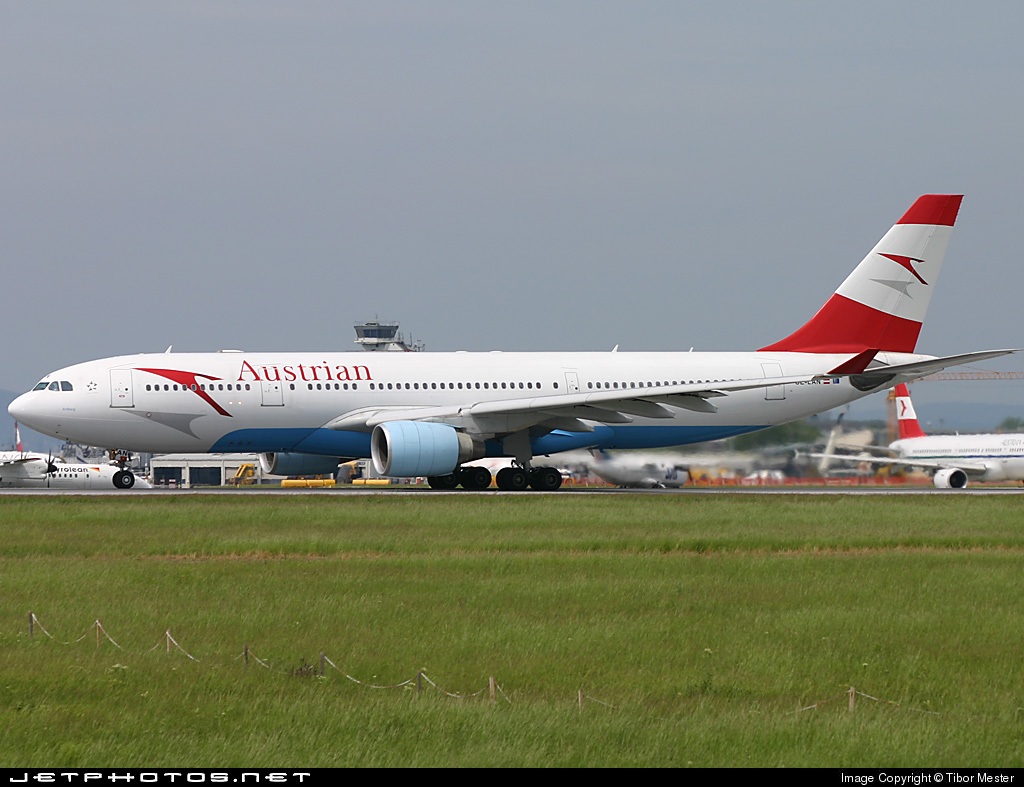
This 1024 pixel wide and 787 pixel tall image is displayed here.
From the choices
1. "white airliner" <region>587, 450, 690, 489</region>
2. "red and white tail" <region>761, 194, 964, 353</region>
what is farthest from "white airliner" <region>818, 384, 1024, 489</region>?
"white airliner" <region>587, 450, 690, 489</region>

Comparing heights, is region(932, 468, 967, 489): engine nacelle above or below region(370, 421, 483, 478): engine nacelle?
below

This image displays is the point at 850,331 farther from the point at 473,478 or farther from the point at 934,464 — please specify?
the point at 934,464

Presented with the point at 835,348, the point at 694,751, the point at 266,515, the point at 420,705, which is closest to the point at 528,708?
the point at 420,705

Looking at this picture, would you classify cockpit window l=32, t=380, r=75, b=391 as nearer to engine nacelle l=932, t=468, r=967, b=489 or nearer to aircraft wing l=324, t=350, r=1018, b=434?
aircraft wing l=324, t=350, r=1018, b=434

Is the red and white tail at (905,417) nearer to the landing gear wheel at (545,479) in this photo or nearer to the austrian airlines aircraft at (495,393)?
the austrian airlines aircraft at (495,393)

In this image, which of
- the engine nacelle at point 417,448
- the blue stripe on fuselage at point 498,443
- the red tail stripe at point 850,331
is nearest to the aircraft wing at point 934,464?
the red tail stripe at point 850,331

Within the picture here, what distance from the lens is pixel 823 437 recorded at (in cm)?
4359

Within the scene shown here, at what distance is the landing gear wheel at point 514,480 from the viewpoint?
38875mm

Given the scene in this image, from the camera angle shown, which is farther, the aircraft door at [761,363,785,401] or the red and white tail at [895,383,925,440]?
the red and white tail at [895,383,925,440]

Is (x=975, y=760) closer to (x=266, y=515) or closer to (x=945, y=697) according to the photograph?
(x=945, y=697)

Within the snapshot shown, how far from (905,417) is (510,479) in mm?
25873

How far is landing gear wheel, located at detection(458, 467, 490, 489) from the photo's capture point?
38.9 meters

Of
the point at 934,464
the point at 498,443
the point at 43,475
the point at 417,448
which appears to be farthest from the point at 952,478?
the point at 43,475

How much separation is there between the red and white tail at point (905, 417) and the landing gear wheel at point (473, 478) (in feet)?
76.7
